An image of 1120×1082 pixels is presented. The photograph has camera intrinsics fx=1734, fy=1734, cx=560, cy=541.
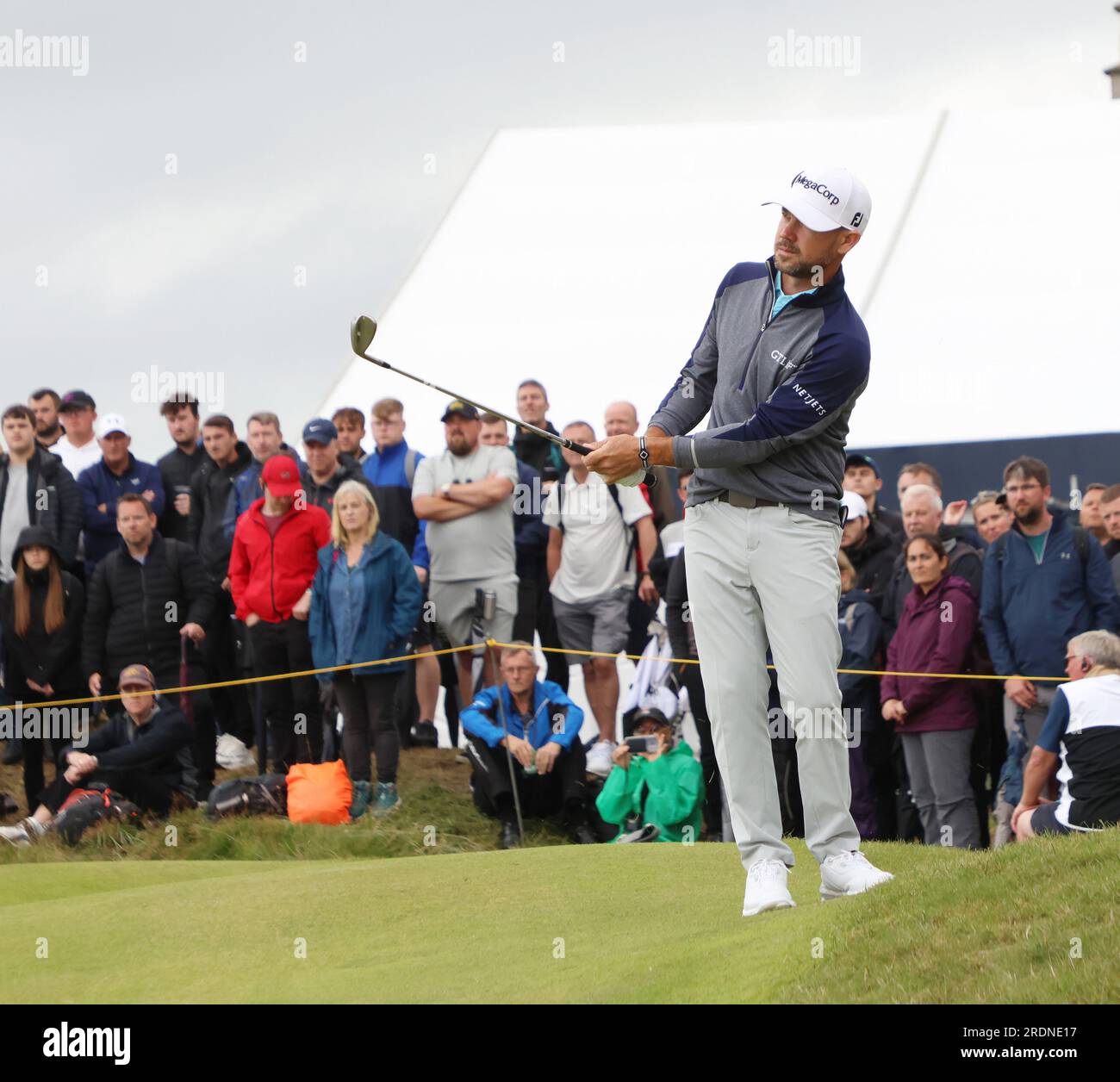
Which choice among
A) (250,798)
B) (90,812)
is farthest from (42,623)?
(250,798)

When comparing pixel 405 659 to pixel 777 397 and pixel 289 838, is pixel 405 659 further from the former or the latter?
pixel 777 397

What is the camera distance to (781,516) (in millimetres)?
5875

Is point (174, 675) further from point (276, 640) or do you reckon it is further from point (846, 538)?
point (846, 538)

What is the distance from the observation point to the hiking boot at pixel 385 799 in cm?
1061

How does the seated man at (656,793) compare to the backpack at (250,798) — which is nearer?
the seated man at (656,793)

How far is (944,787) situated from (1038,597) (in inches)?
46.2

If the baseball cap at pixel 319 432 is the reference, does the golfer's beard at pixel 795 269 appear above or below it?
below

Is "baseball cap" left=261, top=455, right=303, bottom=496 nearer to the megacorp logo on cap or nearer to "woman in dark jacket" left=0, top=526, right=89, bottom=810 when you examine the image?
"woman in dark jacket" left=0, top=526, right=89, bottom=810

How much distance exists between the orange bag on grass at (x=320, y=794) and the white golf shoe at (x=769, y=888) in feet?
15.9

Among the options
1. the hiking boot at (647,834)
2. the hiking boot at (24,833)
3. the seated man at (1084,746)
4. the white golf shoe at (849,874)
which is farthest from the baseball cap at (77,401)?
the white golf shoe at (849,874)

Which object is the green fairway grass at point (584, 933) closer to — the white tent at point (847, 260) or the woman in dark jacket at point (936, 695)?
the woman in dark jacket at point (936, 695)

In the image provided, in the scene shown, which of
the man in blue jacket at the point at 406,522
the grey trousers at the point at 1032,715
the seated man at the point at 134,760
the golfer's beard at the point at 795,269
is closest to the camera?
the golfer's beard at the point at 795,269

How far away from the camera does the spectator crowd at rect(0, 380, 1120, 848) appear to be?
973 cm

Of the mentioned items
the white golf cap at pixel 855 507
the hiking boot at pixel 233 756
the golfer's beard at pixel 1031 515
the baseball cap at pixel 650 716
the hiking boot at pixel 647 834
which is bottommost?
the hiking boot at pixel 647 834
